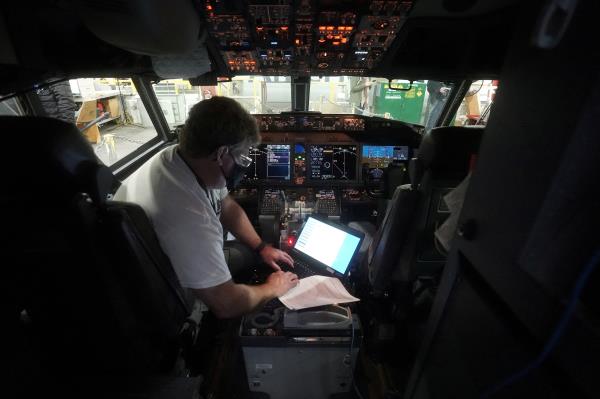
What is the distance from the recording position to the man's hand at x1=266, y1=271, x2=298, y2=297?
143 centimetres

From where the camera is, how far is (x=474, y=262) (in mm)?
626

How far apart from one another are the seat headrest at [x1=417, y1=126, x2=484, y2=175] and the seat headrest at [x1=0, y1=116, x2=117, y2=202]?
1186 millimetres

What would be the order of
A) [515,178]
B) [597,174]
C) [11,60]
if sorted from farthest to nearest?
1. [11,60]
2. [515,178]
3. [597,174]

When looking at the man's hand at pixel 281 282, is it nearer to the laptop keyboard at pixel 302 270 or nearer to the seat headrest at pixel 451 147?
the laptop keyboard at pixel 302 270

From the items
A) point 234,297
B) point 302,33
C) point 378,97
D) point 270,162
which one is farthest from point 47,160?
point 378,97

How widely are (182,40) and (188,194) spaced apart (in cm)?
76

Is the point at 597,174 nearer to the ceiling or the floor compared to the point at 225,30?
nearer to the floor

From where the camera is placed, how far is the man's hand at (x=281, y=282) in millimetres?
1427

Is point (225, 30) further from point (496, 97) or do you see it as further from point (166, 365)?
point (166, 365)

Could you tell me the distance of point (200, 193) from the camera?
1.23m

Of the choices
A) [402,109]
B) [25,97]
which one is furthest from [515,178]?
[402,109]

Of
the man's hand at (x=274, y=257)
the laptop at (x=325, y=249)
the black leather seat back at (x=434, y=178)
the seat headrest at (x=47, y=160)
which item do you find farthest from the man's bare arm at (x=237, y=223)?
the seat headrest at (x=47, y=160)

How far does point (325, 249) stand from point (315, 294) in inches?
11.9

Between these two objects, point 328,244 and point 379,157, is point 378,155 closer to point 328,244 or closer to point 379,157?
point 379,157
